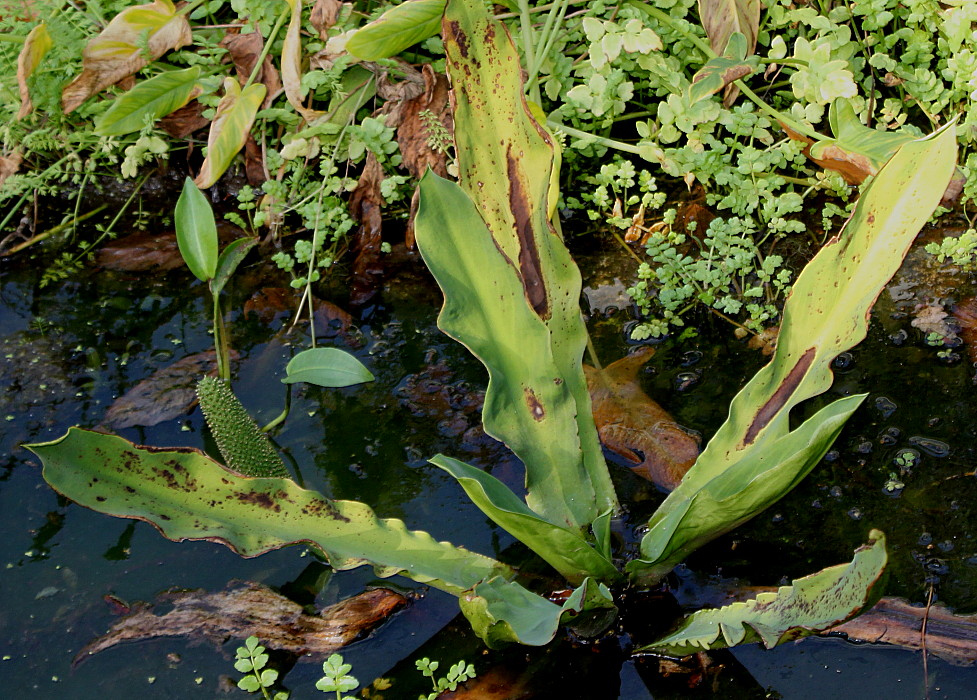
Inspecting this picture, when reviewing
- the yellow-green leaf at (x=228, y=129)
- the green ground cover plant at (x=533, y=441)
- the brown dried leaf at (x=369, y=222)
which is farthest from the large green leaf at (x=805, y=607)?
the yellow-green leaf at (x=228, y=129)

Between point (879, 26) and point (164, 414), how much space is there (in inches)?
56.4

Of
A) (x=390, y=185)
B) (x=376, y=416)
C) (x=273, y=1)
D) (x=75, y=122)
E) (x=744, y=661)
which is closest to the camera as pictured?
(x=744, y=661)

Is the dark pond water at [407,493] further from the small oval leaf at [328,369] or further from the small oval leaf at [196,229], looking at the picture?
the small oval leaf at [196,229]

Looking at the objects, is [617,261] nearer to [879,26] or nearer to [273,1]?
[879,26]

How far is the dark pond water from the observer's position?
40.2 inches

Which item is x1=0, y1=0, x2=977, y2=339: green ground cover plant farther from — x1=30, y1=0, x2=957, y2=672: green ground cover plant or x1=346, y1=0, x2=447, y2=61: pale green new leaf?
x1=30, y1=0, x2=957, y2=672: green ground cover plant

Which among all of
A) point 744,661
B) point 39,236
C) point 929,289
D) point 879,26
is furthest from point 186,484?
point 879,26

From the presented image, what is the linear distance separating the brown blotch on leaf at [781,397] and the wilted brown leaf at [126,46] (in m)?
1.33

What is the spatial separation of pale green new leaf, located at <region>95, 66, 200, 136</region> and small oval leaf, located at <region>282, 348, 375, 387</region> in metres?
0.69

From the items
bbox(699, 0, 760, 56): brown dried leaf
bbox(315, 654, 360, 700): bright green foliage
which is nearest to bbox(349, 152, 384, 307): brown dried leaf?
bbox(699, 0, 760, 56): brown dried leaf

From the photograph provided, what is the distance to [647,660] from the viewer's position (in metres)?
1.01

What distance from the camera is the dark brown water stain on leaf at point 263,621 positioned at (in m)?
1.07

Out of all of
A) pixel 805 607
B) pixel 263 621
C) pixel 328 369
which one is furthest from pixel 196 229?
pixel 805 607

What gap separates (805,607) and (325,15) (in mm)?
1391
